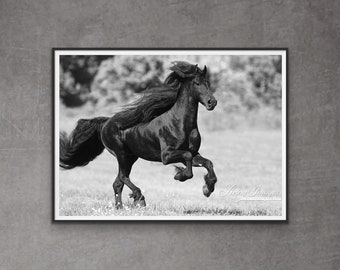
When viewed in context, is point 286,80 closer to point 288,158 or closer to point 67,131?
point 288,158

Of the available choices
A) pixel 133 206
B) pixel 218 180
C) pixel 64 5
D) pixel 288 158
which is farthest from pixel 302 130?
pixel 64 5

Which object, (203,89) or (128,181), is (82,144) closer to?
(128,181)

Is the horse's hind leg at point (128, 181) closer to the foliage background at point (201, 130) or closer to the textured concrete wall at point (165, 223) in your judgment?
the foliage background at point (201, 130)

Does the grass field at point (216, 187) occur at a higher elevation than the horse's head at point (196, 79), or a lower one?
lower

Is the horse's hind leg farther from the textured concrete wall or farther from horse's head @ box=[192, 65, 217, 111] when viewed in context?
horse's head @ box=[192, 65, 217, 111]

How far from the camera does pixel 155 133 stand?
3.49 metres

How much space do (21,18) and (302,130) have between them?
1844mm

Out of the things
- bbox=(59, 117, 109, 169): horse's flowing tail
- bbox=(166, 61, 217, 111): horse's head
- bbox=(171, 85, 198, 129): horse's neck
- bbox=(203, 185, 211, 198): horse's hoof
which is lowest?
bbox=(203, 185, 211, 198): horse's hoof

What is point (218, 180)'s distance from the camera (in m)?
3.42

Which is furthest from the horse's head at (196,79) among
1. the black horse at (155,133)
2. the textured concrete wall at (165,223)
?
the textured concrete wall at (165,223)

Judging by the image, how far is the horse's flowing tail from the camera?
3438 mm

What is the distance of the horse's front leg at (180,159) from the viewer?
3.42m

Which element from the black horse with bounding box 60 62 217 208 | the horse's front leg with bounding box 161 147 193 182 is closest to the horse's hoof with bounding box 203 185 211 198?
the black horse with bounding box 60 62 217 208

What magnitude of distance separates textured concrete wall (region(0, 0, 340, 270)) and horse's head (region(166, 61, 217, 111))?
154mm
